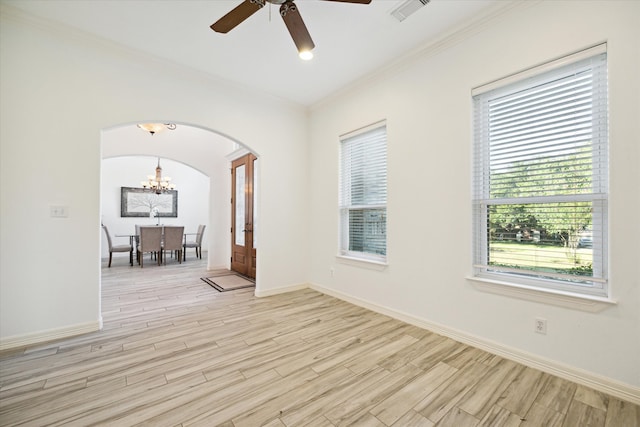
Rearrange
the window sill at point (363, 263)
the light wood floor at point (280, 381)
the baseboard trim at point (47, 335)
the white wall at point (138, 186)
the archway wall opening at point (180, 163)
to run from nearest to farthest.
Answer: the light wood floor at point (280, 381), the baseboard trim at point (47, 335), the window sill at point (363, 263), the archway wall opening at point (180, 163), the white wall at point (138, 186)

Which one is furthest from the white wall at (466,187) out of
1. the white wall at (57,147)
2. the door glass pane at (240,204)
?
the white wall at (57,147)

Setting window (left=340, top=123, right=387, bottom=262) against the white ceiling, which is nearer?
the white ceiling

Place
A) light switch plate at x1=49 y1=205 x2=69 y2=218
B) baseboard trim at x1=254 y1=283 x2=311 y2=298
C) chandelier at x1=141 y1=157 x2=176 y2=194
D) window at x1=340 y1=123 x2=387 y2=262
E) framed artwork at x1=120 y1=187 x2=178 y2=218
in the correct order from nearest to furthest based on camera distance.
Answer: light switch plate at x1=49 y1=205 x2=69 y2=218, window at x1=340 y1=123 x2=387 y2=262, baseboard trim at x1=254 y1=283 x2=311 y2=298, chandelier at x1=141 y1=157 x2=176 y2=194, framed artwork at x1=120 y1=187 x2=178 y2=218

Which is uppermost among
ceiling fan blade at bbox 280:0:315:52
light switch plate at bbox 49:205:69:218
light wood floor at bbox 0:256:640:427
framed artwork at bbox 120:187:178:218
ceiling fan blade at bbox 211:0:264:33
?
ceiling fan blade at bbox 211:0:264:33

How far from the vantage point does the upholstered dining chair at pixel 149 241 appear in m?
6.68

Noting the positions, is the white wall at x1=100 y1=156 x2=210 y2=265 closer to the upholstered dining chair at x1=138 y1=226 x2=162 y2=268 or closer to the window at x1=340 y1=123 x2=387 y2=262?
the upholstered dining chair at x1=138 y1=226 x2=162 y2=268

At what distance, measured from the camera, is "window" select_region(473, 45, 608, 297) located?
2012mm

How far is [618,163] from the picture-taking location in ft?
6.13

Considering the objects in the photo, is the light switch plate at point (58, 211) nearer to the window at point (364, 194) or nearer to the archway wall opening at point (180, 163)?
the archway wall opening at point (180, 163)

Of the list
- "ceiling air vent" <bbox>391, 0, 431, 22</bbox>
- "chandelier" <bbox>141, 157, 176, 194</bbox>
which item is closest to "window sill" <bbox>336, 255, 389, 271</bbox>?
"ceiling air vent" <bbox>391, 0, 431, 22</bbox>

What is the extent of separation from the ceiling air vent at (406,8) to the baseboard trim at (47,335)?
426cm

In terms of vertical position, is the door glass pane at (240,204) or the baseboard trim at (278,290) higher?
the door glass pane at (240,204)

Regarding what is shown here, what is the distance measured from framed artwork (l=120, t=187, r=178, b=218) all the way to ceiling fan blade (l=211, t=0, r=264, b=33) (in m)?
8.41

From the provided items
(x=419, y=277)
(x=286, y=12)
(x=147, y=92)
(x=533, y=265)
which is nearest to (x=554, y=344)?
(x=533, y=265)
